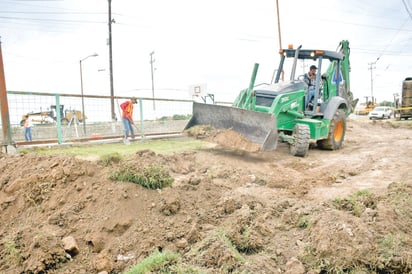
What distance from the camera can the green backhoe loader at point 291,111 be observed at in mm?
7648

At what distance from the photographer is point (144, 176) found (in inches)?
162

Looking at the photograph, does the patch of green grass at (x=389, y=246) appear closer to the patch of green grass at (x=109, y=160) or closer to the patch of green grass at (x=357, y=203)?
the patch of green grass at (x=357, y=203)

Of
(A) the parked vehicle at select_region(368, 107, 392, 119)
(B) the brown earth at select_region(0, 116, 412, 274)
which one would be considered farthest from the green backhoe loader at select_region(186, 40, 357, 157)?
(A) the parked vehicle at select_region(368, 107, 392, 119)

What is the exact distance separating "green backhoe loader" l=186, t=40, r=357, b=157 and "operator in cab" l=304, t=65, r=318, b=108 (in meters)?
0.13

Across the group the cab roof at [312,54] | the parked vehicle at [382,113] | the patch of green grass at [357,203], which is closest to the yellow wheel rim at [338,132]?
the cab roof at [312,54]

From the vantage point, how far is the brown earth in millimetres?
2973

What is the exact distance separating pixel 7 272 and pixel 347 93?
1107cm

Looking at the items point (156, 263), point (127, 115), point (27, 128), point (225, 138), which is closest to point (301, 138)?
point (225, 138)

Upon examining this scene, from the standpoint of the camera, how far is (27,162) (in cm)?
481

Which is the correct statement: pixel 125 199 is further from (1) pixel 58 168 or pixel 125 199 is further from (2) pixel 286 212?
(2) pixel 286 212

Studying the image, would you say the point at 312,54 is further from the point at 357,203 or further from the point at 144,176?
the point at 144,176

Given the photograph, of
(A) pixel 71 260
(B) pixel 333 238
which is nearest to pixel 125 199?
(A) pixel 71 260

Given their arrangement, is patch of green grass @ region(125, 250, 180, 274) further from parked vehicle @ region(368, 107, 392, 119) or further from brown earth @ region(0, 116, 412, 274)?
parked vehicle @ region(368, 107, 392, 119)

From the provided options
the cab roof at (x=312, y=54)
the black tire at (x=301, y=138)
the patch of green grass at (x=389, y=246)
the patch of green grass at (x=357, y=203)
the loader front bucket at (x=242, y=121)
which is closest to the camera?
the patch of green grass at (x=389, y=246)
